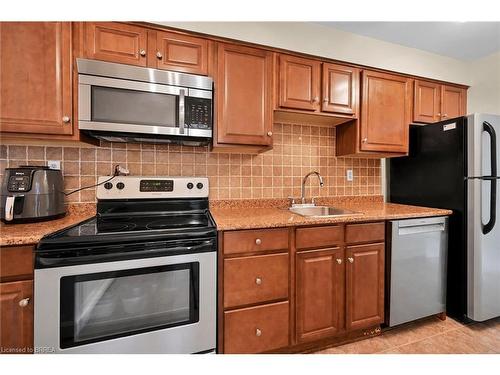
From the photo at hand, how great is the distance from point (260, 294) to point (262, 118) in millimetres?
1179

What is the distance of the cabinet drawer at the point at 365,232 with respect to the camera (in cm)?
156

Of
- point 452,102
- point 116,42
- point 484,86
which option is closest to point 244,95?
point 116,42

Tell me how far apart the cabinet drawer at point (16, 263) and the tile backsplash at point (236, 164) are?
0.65 meters

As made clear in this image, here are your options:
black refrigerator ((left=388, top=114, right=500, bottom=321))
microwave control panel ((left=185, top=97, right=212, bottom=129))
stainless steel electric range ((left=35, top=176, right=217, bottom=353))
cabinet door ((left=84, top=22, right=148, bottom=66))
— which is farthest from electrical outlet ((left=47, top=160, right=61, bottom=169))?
black refrigerator ((left=388, top=114, right=500, bottom=321))

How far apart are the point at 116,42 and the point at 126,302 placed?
58.4 inches

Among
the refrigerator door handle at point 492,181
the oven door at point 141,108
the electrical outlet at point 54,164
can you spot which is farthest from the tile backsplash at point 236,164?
the refrigerator door handle at point 492,181

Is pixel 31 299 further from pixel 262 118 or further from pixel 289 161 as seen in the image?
pixel 289 161

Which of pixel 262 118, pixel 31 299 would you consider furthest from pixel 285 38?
pixel 31 299

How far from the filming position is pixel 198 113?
1518mm

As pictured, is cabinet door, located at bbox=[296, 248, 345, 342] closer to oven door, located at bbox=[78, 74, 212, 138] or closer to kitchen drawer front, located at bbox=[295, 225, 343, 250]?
kitchen drawer front, located at bbox=[295, 225, 343, 250]

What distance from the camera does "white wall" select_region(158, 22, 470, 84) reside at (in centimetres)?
157

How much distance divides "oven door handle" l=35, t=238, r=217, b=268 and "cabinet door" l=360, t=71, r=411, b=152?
1.60 m

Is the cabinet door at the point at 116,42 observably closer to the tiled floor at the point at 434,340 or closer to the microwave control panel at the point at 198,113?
the microwave control panel at the point at 198,113

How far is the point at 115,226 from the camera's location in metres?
1.31
